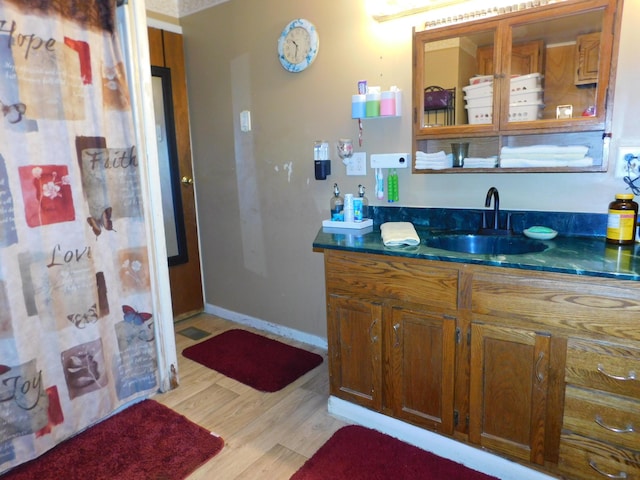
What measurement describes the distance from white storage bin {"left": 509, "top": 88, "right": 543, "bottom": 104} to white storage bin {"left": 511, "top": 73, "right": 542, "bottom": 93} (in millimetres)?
12

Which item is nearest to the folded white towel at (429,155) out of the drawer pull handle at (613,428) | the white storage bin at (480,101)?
the white storage bin at (480,101)

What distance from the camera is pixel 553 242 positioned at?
1.70 metres

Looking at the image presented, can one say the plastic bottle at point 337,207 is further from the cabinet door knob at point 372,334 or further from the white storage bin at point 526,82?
the white storage bin at point 526,82

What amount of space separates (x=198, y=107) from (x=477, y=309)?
247 cm

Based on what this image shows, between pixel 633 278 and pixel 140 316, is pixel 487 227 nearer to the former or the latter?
pixel 633 278

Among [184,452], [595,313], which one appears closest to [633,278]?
[595,313]

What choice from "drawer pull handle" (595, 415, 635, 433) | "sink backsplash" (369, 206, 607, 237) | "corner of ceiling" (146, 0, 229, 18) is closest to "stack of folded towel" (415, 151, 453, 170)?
"sink backsplash" (369, 206, 607, 237)

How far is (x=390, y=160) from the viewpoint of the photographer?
2209mm

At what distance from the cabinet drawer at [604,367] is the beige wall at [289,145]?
0.70 m

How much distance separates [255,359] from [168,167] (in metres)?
1.53

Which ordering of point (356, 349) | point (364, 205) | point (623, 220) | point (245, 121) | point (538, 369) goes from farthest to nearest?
point (245, 121) → point (364, 205) → point (356, 349) → point (623, 220) → point (538, 369)

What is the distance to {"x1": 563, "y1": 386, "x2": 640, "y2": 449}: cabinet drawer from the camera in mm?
1306

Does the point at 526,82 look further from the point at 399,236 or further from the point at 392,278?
the point at 392,278

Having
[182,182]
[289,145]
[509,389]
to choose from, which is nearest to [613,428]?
[509,389]
